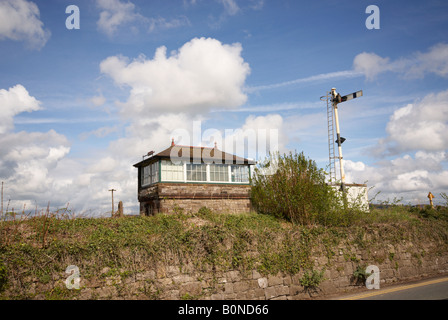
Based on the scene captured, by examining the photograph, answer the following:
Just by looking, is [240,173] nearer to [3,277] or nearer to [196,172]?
[196,172]

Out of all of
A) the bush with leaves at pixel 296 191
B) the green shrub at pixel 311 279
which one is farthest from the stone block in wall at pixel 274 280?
the bush with leaves at pixel 296 191

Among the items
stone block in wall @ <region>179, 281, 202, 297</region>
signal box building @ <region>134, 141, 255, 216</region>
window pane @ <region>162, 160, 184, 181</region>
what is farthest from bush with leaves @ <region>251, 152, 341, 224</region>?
stone block in wall @ <region>179, 281, 202, 297</region>

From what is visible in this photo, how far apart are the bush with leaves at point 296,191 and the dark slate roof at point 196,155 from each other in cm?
321

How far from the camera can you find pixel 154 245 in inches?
357

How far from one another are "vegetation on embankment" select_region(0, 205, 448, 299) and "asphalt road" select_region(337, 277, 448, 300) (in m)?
1.57

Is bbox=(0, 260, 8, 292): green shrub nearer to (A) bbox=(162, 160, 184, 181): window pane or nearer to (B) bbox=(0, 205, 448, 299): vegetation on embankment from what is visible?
(B) bbox=(0, 205, 448, 299): vegetation on embankment

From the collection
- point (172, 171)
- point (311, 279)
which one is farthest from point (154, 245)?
point (172, 171)

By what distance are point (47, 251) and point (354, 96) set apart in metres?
20.5

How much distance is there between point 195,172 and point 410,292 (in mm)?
14010

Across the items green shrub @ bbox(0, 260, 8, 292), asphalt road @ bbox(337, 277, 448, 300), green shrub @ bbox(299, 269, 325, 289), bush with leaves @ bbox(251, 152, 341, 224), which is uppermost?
bush with leaves @ bbox(251, 152, 341, 224)

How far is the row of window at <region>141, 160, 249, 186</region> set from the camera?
20.7 meters
